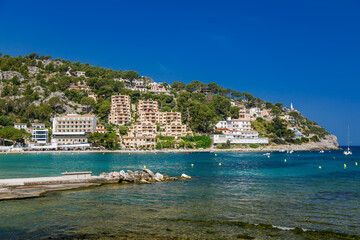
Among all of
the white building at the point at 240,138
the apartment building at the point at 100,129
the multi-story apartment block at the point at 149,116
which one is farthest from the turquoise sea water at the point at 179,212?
the multi-story apartment block at the point at 149,116

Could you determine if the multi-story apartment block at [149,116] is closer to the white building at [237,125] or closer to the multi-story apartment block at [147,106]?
the multi-story apartment block at [147,106]

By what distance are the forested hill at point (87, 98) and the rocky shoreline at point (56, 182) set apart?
8284 centimetres

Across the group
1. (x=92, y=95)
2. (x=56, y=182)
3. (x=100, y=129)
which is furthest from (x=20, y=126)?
(x=56, y=182)

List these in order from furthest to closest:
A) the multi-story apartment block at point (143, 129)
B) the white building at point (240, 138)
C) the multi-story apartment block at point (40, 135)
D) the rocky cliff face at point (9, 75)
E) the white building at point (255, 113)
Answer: the white building at point (255, 113)
the rocky cliff face at point (9, 75)
the white building at point (240, 138)
the multi-story apartment block at point (143, 129)
the multi-story apartment block at point (40, 135)

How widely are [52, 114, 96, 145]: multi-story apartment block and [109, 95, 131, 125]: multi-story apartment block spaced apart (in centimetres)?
1058

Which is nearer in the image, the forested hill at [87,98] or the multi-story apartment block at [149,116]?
the forested hill at [87,98]

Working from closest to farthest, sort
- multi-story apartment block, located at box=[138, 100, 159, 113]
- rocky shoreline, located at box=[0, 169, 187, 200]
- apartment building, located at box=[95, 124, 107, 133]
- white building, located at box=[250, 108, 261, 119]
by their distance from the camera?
1. rocky shoreline, located at box=[0, 169, 187, 200]
2. apartment building, located at box=[95, 124, 107, 133]
3. multi-story apartment block, located at box=[138, 100, 159, 113]
4. white building, located at box=[250, 108, 261, 119]

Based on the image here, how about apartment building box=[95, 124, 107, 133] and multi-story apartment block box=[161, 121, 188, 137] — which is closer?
apartment building box=[95, 124, 107, 133]

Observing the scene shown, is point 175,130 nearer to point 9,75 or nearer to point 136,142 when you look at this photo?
point 136,142

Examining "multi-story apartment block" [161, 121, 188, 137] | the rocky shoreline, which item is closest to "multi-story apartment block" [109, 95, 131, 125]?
"multi-story apartment block" [161, 121, 188, 137]

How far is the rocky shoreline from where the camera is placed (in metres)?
21.0

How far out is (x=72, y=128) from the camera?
102938 mm

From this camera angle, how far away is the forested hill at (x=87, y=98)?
11200cm

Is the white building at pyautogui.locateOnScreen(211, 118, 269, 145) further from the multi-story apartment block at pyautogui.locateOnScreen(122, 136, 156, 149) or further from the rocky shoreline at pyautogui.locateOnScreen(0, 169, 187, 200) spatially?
the rocky shoreline at pyautogui.locateOnScreen(0, 169, 187, 200)
